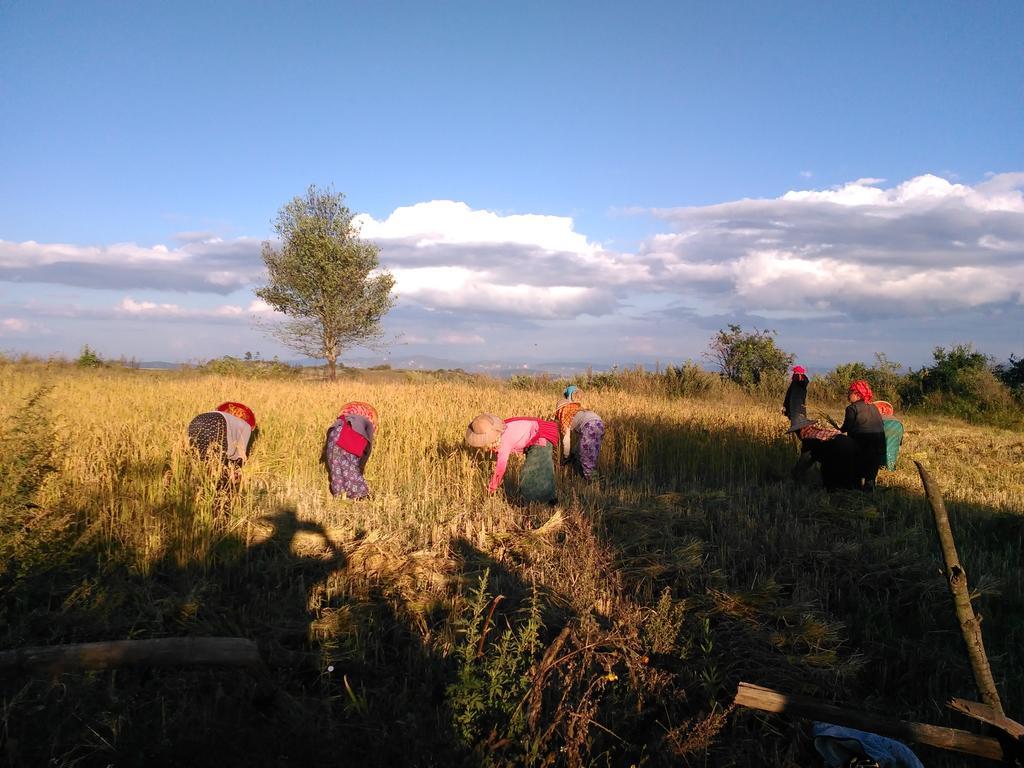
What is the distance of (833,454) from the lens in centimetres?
772

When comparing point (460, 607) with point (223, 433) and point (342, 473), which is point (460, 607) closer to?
point (342, 473)

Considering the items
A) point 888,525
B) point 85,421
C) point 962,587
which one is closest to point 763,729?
point 962,587

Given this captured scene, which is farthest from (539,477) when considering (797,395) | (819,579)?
(797,395)

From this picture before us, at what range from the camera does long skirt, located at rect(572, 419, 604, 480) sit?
7.80 m

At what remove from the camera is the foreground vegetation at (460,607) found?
2854 mm

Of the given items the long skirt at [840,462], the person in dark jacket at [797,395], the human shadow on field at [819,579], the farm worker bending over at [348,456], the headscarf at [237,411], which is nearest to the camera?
the human shadow on field at [819,579]

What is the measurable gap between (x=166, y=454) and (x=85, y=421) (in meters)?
2.82

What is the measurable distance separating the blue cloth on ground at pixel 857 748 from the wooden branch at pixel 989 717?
1.08 ft

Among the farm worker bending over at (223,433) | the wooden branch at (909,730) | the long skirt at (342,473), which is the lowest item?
the wooden branch at (909,730)

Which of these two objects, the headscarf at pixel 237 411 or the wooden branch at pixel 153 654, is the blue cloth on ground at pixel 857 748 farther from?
the headscarf at pixel 237 411

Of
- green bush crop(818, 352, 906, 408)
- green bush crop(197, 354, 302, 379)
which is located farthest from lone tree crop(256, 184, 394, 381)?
green bush crop(818, 352, 906, 408)

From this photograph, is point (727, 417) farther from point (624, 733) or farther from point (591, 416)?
point (624, 733)

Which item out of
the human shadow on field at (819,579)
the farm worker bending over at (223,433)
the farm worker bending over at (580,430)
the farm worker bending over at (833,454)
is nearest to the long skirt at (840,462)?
the farm worker bending over at (833,454)

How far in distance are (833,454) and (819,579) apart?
131 inches
